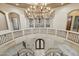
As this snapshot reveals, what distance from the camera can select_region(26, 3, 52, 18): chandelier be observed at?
1.95 m

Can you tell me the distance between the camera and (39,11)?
195 cm

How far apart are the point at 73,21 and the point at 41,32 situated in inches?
21.8

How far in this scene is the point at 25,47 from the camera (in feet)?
6.59

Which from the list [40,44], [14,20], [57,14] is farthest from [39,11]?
[40,44]

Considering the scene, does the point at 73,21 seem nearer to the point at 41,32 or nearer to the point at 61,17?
the point at 61,17

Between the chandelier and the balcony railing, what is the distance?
0.76ft

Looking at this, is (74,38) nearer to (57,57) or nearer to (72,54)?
(72,54)

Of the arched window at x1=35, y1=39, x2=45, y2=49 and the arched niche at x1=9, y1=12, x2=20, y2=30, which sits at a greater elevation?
the arched niche at x1=9, y1=12, x2=20, y2=30

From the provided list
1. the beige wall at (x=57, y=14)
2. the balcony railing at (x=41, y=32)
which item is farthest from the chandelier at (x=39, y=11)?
the balcony railing at (x=41, y=32)

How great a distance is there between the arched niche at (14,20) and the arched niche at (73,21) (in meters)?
0.82

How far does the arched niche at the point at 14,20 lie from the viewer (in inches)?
77.6

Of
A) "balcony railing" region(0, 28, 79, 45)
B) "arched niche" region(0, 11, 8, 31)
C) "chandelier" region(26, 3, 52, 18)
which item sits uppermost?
"chandelier" region(26, 3, 52, 18)

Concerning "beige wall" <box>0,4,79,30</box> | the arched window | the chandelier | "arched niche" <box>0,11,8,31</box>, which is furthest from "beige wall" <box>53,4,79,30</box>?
"arched niche" <box>0,11,8,31</box>

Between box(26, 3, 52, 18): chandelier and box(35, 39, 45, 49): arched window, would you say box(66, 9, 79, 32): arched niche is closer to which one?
box(26, 3, 52, 18): chandelier
